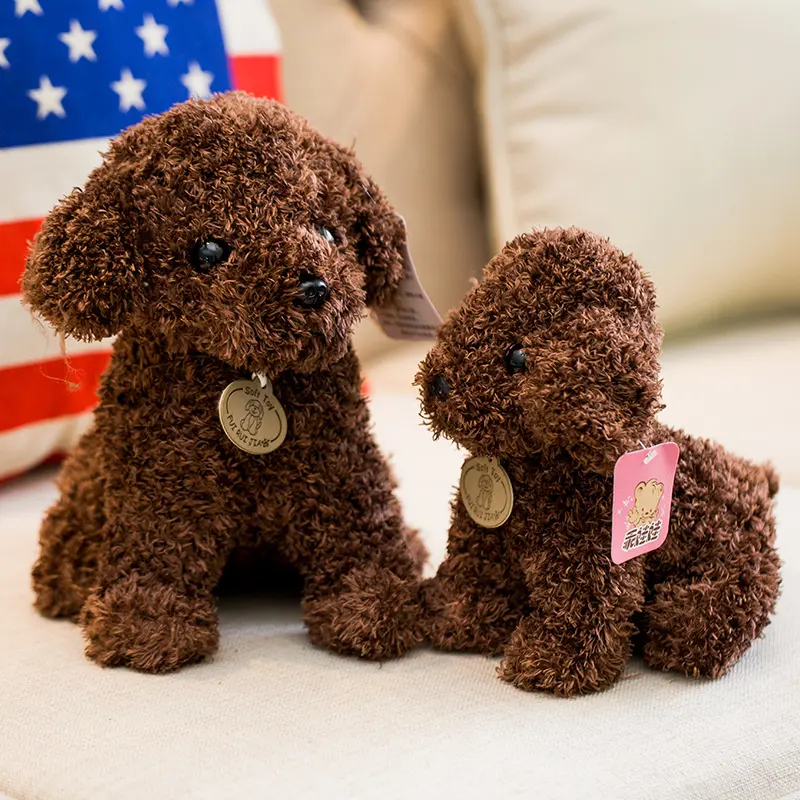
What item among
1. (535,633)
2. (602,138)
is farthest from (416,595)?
(602,138)

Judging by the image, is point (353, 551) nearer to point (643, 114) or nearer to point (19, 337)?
point (19, 337)

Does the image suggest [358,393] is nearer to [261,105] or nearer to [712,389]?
[261,105]

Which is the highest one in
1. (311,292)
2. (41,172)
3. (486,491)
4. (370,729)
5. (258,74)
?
(258,74)

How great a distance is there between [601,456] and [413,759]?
0.20 m

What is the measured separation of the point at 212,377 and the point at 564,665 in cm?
30

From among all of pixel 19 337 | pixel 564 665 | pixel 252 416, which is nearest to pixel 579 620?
pixel 564 665

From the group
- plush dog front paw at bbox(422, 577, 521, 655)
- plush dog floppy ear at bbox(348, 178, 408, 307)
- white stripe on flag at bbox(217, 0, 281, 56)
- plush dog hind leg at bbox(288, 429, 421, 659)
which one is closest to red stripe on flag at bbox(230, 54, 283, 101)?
white stripe on flag at bbox(217, 0, 281, 56)

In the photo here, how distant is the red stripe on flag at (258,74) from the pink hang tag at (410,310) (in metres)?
0.40

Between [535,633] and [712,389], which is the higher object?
[712,389]

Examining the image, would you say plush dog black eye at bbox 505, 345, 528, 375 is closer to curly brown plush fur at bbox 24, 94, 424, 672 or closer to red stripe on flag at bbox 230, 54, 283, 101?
curly brown plush fur at bbox 24, 94, 424, 672

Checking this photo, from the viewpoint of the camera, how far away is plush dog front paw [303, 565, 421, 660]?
2.59ft

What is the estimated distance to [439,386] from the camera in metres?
0.75

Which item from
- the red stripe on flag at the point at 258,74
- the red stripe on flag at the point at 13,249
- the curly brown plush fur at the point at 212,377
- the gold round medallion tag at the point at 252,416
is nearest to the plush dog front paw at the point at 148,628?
the curly brown plush fur at the point at 212,377

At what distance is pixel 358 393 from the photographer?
85 cm
